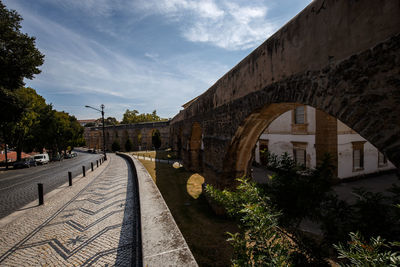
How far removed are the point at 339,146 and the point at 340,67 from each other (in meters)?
9.68

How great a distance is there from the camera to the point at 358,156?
10430mm

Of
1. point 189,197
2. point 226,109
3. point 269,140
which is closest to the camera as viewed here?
point 226,109

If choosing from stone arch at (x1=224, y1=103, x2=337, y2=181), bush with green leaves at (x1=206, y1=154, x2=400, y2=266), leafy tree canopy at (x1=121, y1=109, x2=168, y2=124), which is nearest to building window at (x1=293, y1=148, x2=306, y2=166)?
stone arch at (x1=224, y1=103, x2=337, y2=181)

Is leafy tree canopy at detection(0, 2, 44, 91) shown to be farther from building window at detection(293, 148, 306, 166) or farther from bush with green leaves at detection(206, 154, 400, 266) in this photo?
building window at detection(293, 148, 306, 166)

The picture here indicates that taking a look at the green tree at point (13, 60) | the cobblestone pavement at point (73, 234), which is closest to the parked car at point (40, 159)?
the green tree at point (13, 60)

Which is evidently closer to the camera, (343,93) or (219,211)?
(343,93)

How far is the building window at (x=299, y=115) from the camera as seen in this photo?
36.0ft

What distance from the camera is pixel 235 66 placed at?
16.8 ft

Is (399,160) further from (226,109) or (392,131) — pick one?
(226,109)

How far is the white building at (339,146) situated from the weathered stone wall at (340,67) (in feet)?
25.9

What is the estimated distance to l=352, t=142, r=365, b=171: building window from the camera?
33.3 feet

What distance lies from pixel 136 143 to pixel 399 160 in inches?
1447

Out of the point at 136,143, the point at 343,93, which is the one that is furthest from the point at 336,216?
the point at 136,143

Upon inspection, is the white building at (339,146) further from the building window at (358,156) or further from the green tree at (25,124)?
the green tree at (25,124)
